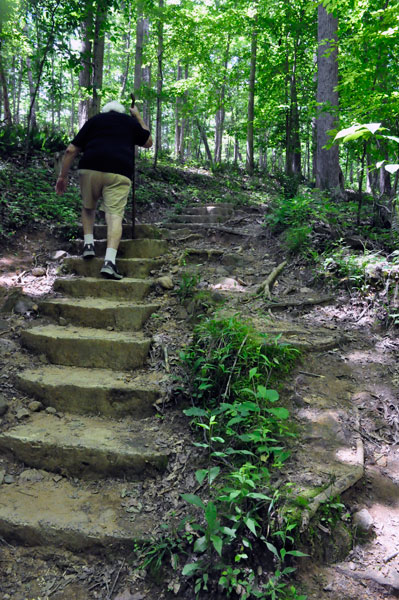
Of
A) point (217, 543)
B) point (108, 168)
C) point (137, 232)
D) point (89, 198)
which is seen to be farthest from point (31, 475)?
point (137, 232)

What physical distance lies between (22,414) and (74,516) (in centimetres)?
93

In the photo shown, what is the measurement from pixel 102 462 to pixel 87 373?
0.87 meters

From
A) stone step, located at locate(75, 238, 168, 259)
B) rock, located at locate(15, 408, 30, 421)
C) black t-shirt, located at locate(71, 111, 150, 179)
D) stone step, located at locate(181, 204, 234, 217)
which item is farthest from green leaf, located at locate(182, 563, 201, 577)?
stone step, located at locate(181, 204, 234, 217)

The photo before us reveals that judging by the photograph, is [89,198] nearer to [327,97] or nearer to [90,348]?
[90,348]

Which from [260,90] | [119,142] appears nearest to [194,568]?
[119,142]

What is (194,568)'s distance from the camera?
1.66m

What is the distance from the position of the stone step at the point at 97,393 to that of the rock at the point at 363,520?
1.44 metres

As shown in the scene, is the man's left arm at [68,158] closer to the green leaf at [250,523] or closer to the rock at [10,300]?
the rock at [10,300]

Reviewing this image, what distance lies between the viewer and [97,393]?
9.13 ft

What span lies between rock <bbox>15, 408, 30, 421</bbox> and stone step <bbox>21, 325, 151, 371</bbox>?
57 cm

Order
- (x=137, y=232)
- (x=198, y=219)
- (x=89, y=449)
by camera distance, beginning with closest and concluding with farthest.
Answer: (x=89, y=449)
(x=137, y=232)
(x=198, y=219)

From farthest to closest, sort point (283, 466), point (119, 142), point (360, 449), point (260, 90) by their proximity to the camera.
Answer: point (260, 90) → point (119, 142) → point (360, 449) → point (283, 466)

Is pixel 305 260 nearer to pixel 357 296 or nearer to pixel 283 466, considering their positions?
pixel 357 296

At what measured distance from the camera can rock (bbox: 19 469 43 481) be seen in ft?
7.69
